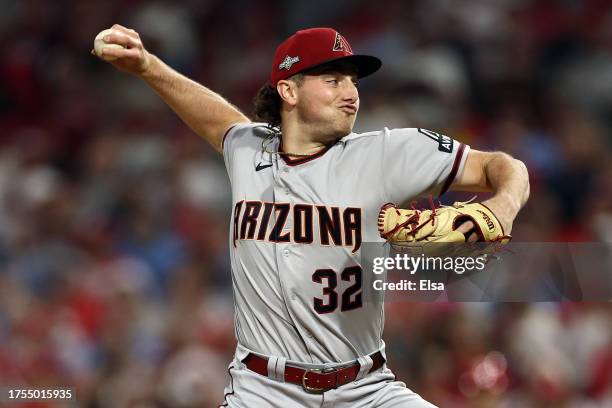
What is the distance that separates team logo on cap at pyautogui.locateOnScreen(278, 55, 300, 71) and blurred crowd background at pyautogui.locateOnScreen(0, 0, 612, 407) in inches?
Answer: 78.9

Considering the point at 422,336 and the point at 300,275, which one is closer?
the point at 300,275

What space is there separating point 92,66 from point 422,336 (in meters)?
3.73

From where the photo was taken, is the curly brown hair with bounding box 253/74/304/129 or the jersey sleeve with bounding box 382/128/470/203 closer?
the jersey sleeve with bounding box 382/128/470/203

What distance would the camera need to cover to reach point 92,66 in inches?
286

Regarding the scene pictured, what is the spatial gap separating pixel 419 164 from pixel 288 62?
0.56 meters

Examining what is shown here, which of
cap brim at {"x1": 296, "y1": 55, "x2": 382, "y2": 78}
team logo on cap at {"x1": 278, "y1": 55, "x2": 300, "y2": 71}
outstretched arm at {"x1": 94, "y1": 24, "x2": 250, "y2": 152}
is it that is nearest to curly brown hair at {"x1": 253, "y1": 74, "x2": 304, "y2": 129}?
outstretched arm at {"x1": 94, "y1": 24, "x2": 250, "y2": 152}

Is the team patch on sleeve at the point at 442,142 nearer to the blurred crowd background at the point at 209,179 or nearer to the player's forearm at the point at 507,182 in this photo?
the player's forearm at the point at 507,182

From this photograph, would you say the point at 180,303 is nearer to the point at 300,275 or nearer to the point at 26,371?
the point at 26,371

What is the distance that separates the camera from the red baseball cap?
2.94m

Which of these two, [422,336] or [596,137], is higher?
[596,137]

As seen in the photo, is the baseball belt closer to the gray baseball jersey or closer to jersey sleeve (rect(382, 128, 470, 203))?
the gray baseball jersey

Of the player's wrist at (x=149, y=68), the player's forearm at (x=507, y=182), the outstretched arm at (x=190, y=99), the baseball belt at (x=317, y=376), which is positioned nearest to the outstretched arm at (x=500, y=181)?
the player's forearm at (x=507, y=182)

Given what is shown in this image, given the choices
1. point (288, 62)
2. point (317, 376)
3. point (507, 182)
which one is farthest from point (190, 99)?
point (507, 182)

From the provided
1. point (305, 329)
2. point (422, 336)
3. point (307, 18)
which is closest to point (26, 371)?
point (422, 336)
